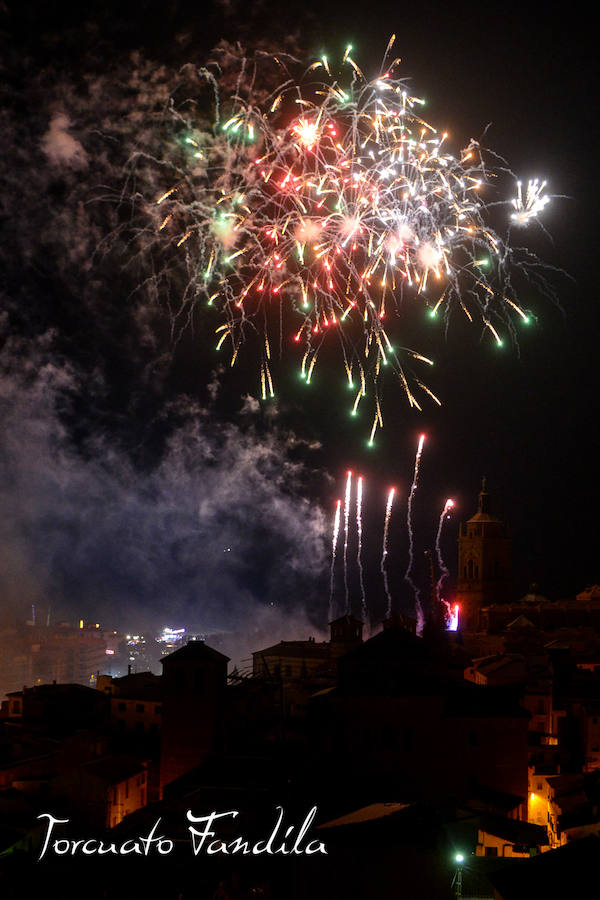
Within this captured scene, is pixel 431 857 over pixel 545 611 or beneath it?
beneath

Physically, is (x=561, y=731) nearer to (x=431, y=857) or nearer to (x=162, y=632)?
(x=431, y=857)

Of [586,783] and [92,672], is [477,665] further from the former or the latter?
[92,672]

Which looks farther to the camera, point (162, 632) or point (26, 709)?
point (162, 632)

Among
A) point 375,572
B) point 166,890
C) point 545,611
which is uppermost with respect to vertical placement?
point 375,572

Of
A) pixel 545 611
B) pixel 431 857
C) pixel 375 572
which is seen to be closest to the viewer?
pixel 431 857

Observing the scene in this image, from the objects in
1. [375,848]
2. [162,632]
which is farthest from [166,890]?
[162,632]

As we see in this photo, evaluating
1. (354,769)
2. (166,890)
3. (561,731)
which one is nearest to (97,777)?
(354,769)

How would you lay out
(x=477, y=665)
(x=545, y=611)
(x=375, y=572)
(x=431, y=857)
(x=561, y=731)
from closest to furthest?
1. (x=431, y=857)
2. (x=561, y=731)
3. (x=477, y=665)
4. (x=545, y=611)
5. (x=375, y=572)
